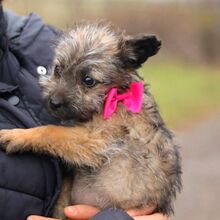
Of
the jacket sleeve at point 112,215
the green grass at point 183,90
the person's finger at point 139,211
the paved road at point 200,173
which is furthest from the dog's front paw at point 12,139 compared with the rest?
the green grass at point 183,90

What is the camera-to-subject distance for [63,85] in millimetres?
3840

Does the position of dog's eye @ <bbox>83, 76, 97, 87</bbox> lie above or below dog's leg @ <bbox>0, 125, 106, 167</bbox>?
above

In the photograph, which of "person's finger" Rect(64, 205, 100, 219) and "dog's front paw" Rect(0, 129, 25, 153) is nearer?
"dog's front paw" Rect(0, 129, 25, 153)

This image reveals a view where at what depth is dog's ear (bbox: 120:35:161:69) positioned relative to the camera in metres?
3.88

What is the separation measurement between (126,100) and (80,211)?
68cm

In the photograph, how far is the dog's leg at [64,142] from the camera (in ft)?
12.0

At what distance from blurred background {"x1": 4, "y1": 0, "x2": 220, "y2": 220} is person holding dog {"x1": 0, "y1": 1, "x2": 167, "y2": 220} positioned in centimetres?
590

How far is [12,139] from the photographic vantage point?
3.62 m

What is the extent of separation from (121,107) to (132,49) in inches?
14.7

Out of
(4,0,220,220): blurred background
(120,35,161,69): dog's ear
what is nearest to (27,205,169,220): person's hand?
(120,35,161,69): dog's ear

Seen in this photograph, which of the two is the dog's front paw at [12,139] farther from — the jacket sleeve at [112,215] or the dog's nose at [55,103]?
the jacket sleeve at [112,215]

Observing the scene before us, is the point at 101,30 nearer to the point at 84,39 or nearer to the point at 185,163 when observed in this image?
the point at 84,39

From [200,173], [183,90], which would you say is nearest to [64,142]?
[200,173]

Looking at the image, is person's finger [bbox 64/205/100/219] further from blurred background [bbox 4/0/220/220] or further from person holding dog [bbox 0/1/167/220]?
blurred background [bbox 4/0/220/220]
